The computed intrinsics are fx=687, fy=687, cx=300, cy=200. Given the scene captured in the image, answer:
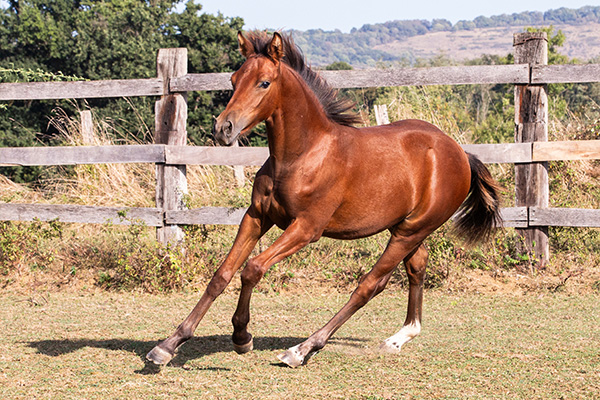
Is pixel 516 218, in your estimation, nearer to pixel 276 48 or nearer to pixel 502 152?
pixel 502 152

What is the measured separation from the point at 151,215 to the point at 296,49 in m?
3.37

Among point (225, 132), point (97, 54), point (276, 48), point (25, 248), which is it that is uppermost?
point (97, 54)

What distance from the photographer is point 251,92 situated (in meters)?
4.00

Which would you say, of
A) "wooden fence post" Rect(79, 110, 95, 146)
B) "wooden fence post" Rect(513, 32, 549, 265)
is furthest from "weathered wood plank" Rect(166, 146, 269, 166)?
"wooden fence post" Rect(79, 110, 95, 146)

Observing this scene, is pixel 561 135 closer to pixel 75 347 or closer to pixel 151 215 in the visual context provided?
pixel 151 215

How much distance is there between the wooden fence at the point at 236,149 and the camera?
23.0ft

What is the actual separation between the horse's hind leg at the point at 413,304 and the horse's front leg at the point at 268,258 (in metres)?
1.18

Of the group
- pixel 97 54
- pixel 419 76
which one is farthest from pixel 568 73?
pixel 97 54

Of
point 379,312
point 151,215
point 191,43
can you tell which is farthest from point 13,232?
point 191,43

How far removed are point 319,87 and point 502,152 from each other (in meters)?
3.00

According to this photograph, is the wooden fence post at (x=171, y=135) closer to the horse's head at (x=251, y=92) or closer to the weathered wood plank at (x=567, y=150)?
the horse's head at (x=251, y=92)

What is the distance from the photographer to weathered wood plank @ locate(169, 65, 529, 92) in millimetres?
7152

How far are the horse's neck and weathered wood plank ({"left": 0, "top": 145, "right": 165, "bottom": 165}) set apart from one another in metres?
3.23

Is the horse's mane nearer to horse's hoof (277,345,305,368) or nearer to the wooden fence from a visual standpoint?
horse's hoof (277,345,305,368)
